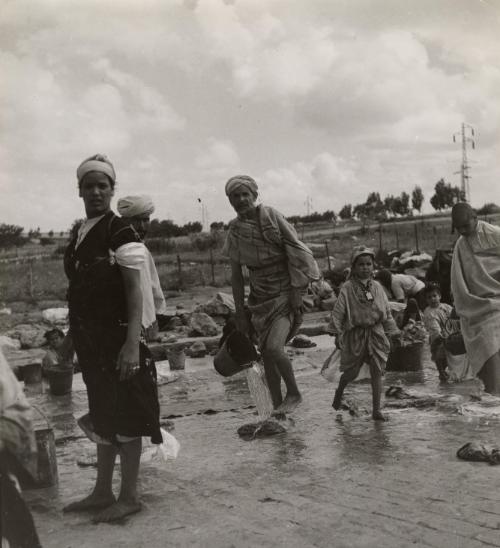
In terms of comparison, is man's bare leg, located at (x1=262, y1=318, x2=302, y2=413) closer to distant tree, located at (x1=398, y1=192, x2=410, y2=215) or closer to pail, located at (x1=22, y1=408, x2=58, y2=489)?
pail, located at (x1=22, y1=408, x2=58, y2=489)

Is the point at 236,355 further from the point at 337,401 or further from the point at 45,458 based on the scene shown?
the point at 45,458

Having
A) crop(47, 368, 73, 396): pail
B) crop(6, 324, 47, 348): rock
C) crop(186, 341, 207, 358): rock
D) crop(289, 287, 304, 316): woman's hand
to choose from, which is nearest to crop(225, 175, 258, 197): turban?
crop(289, 287, 304, 316): woman's hand

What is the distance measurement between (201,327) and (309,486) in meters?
7.91

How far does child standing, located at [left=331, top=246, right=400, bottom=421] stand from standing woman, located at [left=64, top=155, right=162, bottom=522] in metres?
2.52

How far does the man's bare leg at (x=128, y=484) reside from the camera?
11.5ft

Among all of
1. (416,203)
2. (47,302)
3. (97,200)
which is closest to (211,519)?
(97,200)

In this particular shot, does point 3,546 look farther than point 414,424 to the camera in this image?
No

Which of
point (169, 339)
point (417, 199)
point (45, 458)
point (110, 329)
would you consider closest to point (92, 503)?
point (45, 458)

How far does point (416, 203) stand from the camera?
263 feet

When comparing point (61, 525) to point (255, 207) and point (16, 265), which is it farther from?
point (16, 265)

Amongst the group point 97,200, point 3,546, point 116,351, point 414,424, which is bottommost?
point 414,424

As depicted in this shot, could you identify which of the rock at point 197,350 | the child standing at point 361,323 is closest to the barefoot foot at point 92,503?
the child standing at point 361,323

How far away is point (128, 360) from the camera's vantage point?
136 inches

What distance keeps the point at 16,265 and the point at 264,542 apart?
94.4ft
